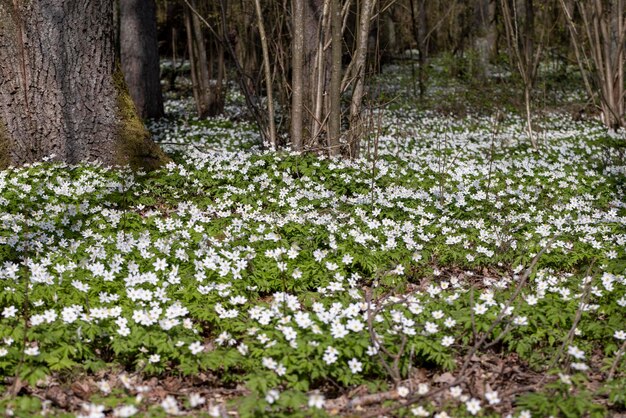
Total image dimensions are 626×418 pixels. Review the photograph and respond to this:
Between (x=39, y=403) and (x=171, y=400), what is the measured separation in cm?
71

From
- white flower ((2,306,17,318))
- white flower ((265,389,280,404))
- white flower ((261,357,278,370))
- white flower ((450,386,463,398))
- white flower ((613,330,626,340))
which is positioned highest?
white flower ((2,306,17,318))

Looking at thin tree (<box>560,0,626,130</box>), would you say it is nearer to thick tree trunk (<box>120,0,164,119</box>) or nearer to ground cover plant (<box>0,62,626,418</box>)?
ground cover plant (<box>0,62,626,418</box>)

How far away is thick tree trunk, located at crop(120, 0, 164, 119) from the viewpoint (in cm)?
1273

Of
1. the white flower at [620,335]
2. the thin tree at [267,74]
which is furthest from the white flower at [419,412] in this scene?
the thin tree at [267,74]

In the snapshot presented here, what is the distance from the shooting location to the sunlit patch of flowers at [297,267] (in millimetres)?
3596

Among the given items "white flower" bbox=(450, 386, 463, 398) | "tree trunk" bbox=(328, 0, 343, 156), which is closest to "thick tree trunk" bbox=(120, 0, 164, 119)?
"tree trunk" bbox=(328, 0, 343, 156)

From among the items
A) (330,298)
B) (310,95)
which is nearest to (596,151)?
A: (310,95)

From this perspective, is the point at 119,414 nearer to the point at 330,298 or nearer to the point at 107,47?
the point at 330,298

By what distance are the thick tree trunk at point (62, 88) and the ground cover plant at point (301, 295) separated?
0.36m

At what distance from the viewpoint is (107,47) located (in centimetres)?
718

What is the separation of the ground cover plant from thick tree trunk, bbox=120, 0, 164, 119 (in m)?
6.20

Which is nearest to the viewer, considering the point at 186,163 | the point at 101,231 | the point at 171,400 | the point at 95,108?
the point at 171,400

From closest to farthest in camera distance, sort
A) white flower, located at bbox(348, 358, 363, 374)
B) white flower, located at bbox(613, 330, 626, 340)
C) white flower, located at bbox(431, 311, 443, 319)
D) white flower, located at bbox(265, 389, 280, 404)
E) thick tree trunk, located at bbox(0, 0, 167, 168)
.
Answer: white flower, located at bbox(265, 389, 280, 404) → white flower, located at bbox(348, 358, 363, 374) → white flower, located at bbox(613, 330, 626, 340) → white flower, located at bbox(431, 311, 443, 319) → thick tree trunk, located at bbox(0, 0, 167, 168)

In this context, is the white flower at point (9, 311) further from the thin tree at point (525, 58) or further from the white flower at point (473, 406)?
the thin tree at point (525, 58)
